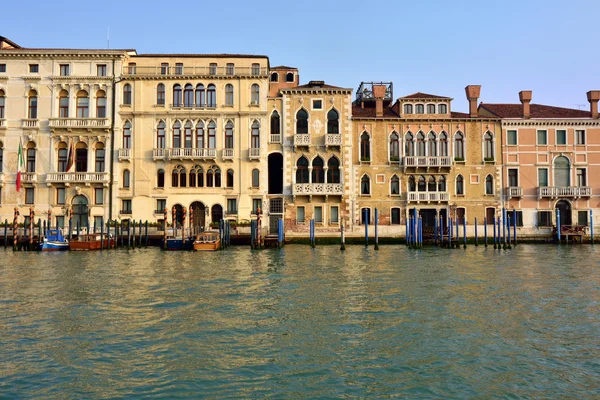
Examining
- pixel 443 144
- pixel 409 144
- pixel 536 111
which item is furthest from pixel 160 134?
pixel 536 111

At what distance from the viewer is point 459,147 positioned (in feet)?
114

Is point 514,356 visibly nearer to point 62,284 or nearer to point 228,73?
point 62,284

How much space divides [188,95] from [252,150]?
18.3 ft

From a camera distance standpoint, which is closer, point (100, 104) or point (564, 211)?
point (100, 104)

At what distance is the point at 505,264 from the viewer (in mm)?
21047

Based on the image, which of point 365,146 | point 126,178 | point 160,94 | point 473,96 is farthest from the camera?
point 473,96

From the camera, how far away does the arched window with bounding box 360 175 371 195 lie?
34.4 meters

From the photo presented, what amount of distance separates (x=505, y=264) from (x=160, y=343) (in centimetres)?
1608

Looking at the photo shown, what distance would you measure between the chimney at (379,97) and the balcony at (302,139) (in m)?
4.99

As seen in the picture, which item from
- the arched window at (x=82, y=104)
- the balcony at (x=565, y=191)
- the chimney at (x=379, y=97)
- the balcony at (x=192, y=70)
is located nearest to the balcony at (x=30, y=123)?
the arched window at (x=82, y=104)

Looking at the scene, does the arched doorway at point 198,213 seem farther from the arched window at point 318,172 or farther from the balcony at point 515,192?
the balcony at point 515,192

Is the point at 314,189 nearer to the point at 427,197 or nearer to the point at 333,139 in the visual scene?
the point at 333,139

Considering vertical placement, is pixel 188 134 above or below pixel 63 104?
below

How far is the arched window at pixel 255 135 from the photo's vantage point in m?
34.3
